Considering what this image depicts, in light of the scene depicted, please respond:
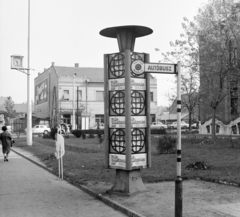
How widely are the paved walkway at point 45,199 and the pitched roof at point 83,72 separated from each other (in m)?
51.4

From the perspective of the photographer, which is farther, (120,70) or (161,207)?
(120,70)

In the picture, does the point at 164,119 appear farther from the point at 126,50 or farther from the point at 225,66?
the point at 126,50

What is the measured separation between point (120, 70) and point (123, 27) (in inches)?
38.1

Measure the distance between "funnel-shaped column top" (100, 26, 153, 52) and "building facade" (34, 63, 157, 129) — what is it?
46632 millimetres

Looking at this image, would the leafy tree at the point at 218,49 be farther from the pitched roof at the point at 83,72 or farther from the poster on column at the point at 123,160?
the pitched roof at the point at 83,72

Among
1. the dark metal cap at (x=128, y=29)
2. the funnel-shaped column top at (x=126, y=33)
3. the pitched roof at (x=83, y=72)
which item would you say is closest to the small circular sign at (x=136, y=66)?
the funnel-shaped column top at (x=126, y=33)

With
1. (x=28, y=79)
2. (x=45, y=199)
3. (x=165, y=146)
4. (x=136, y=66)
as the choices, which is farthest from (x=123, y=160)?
(x=28, y=79)

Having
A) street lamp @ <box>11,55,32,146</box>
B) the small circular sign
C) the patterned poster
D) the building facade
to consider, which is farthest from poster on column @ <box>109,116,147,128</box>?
the patterned poster

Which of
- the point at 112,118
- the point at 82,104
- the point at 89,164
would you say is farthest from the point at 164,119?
the point at 112,118

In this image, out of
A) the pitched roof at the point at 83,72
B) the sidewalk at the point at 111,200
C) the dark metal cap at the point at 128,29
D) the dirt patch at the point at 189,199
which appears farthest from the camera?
the pitched roof at the point at 83,72

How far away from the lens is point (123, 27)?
788cm

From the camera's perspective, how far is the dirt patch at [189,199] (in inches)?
250

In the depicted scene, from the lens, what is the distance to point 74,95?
58.5 metres

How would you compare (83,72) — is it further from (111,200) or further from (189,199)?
(189,199)
